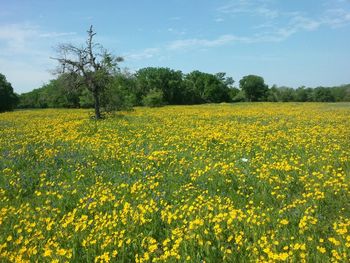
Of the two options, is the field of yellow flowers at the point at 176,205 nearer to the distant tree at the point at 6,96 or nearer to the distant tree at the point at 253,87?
the distant tree at the point at 6,96

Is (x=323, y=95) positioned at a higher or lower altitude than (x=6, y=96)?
lower

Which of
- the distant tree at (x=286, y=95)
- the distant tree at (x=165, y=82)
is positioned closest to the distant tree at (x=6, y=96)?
→ the distant tree at (x=165, y=82)

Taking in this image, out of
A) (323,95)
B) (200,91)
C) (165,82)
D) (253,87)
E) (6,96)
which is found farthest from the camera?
(253,87)

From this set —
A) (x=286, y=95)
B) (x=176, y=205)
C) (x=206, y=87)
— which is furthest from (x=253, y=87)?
(x=176, y=205)

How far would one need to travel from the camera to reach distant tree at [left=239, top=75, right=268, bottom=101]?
365 feet

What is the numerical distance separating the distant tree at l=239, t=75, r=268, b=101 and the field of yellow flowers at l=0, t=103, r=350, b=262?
334 ft

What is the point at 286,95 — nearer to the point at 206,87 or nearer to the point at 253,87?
the point at 253,87

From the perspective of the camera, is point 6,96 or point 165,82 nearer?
point 6,96

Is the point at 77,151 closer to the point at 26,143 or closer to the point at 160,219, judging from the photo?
the point at 26,143

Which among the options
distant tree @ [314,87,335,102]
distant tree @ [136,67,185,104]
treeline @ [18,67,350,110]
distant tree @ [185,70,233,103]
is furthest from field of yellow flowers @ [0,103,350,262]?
distant tree @ [314,87,335,102]

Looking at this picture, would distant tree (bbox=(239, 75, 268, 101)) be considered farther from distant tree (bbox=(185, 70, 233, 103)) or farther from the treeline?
distant tree (bbox=(185, 70, 233, 103))

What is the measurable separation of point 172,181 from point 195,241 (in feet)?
10.1

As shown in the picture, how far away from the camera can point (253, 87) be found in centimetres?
11231

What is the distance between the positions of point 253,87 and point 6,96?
74796 millimetres
